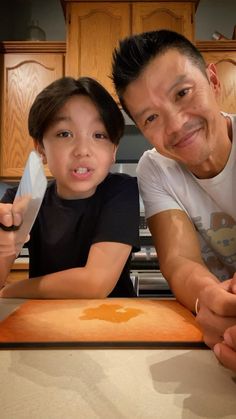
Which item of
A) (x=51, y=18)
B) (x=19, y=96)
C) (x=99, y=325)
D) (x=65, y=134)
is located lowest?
(x=99, y=325)

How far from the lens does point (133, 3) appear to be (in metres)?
2.50

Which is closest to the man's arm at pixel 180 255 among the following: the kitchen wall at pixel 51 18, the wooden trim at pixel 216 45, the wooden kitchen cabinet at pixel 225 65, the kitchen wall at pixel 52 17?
the wooden kitchen cabinet at pixel 225 65

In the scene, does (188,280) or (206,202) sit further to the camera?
(206,202)

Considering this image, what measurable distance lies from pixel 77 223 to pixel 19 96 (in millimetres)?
1961

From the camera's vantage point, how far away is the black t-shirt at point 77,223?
38.7 inches

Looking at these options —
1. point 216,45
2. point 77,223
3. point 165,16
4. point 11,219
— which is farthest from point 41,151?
point 216,45

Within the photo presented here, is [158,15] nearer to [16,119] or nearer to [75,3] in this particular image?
[75,3]

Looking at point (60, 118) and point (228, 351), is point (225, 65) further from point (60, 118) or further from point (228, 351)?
point (228, 351)

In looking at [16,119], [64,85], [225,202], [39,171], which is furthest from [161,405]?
[16,119]

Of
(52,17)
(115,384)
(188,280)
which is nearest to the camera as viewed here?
(115,384)

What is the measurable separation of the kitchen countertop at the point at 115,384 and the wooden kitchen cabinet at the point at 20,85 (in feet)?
7.62

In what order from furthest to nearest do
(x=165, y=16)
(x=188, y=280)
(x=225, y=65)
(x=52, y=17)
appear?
(x=52, y=17) → (x=225, y=65) → (x=165, y=16) → (x=188, y=280)

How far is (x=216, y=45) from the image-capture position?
Answer: 8.55 feet

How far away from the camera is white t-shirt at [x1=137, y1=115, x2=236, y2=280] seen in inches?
37.4
